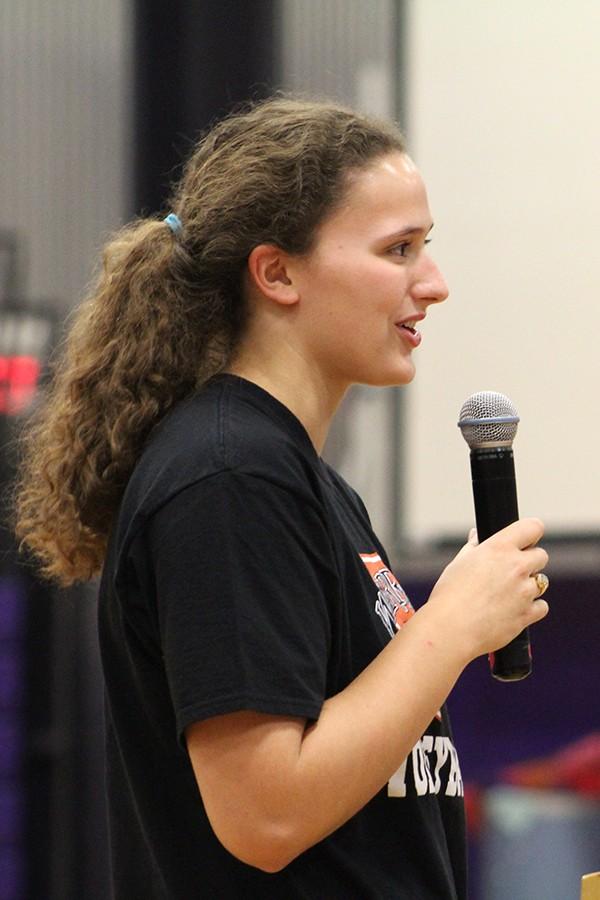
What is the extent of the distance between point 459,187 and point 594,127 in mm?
376

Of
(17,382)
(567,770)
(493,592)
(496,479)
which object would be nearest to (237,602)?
(493,592)

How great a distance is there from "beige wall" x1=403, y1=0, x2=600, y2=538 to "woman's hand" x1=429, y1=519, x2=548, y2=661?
2086 millimetres

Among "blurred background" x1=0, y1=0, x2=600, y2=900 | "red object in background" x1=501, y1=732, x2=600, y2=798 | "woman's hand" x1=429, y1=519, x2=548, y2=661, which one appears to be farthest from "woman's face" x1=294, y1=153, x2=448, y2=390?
"red object in background" x1=501, y1=732, x2=600, y2=798

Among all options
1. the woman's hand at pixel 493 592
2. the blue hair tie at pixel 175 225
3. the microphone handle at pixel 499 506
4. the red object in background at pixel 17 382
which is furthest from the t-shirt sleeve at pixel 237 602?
the red object in background at pixel 17 382

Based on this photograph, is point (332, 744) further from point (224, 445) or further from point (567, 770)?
point (567, 770)

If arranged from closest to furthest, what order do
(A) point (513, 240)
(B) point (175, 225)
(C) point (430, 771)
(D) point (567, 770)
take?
(C) point (430, 771) < (B) point (175, 225) < (D) point (567, 770) < (A) point (513, 240)

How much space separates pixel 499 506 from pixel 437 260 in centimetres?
224

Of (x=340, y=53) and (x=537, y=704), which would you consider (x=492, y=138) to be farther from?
(x=537, y=704)

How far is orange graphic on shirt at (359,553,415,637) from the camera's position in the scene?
→ 128 cm

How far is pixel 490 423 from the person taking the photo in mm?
1344

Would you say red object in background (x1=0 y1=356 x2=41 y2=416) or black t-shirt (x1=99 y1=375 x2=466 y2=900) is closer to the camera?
black t-shirt (x1=99 y1=375 x2=466 y2=900)

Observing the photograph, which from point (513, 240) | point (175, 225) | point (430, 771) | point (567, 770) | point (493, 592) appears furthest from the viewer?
point (513, 240)

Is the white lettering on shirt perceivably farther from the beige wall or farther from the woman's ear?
the beige wall

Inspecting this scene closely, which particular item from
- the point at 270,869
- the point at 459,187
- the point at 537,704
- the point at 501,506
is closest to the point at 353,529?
the point at 501,506
